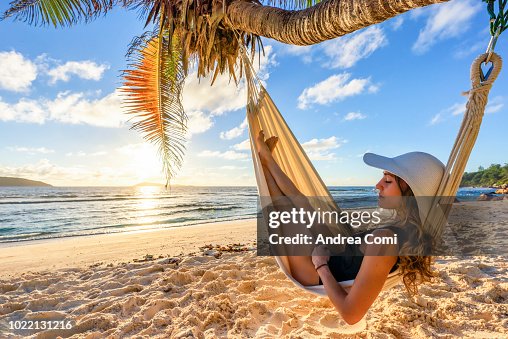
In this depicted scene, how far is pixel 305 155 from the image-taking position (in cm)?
188

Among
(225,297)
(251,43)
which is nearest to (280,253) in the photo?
(225,297)

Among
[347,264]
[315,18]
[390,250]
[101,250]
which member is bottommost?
[101,250]

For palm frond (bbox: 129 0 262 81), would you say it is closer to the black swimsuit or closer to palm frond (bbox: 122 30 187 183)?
palm frond (bbox: 122 30 187 183)

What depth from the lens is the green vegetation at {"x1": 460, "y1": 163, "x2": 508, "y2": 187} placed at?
20478 mm

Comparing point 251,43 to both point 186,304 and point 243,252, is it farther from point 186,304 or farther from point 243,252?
point 186,304

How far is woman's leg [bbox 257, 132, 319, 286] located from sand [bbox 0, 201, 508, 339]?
0.29 metres

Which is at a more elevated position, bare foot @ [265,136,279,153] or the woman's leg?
bare foot @ [265,136,279,153]

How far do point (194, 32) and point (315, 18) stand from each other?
140cm

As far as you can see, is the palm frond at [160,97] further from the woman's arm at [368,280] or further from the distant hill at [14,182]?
the distant hill at [14,182]

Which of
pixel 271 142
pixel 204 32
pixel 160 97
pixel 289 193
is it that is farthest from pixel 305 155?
pixel 160 97

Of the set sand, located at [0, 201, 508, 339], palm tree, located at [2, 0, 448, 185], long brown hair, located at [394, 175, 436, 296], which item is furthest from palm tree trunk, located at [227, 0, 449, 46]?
sand, located at [0, 201, 508, 339]

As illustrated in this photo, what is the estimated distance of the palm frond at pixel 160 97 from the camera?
3348 mm

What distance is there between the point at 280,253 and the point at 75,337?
43.3 inches

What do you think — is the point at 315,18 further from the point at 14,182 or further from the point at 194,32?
the point at 14,182
